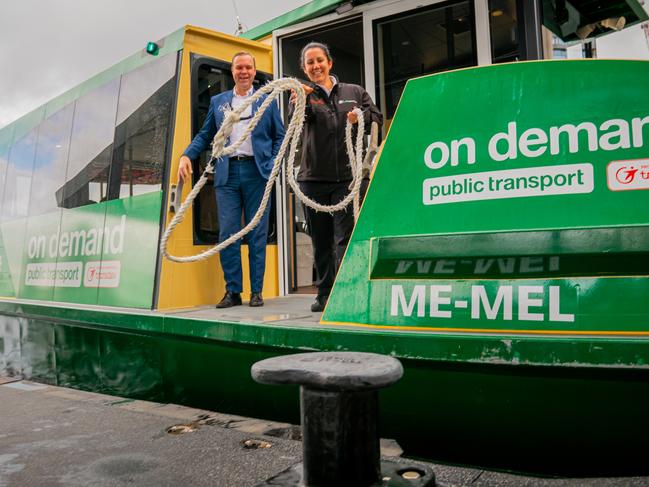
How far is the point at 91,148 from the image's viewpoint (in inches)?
165

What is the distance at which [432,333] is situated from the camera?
2.15 metres

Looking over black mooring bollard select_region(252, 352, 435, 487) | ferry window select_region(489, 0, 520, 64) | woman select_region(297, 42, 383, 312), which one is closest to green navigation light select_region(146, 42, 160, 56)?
woman select_region(297, 42, 383, 312)

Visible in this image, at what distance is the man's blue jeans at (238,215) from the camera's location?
3.54 metres

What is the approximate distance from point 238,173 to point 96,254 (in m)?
1.15

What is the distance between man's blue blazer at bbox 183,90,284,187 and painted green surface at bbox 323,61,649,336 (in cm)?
123

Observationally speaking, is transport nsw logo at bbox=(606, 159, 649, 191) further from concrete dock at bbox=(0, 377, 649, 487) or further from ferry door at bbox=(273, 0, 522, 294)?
ferry door at bbox=(273, 0, 522, 294)

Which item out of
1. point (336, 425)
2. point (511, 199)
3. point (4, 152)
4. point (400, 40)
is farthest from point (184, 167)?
point (4, 152)

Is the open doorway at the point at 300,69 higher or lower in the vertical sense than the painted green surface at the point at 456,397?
higher

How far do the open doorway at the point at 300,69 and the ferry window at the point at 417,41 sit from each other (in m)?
0.24

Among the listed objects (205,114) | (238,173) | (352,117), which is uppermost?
(205,114)

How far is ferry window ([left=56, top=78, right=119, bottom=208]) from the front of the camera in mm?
4020

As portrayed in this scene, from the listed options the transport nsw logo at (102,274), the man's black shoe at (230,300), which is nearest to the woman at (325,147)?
the man's black shoe at (230,300)

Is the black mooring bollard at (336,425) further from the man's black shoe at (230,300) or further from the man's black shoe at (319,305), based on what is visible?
the man's black shoe at (230,300)

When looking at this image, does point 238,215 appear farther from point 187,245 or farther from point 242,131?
point 242,131
